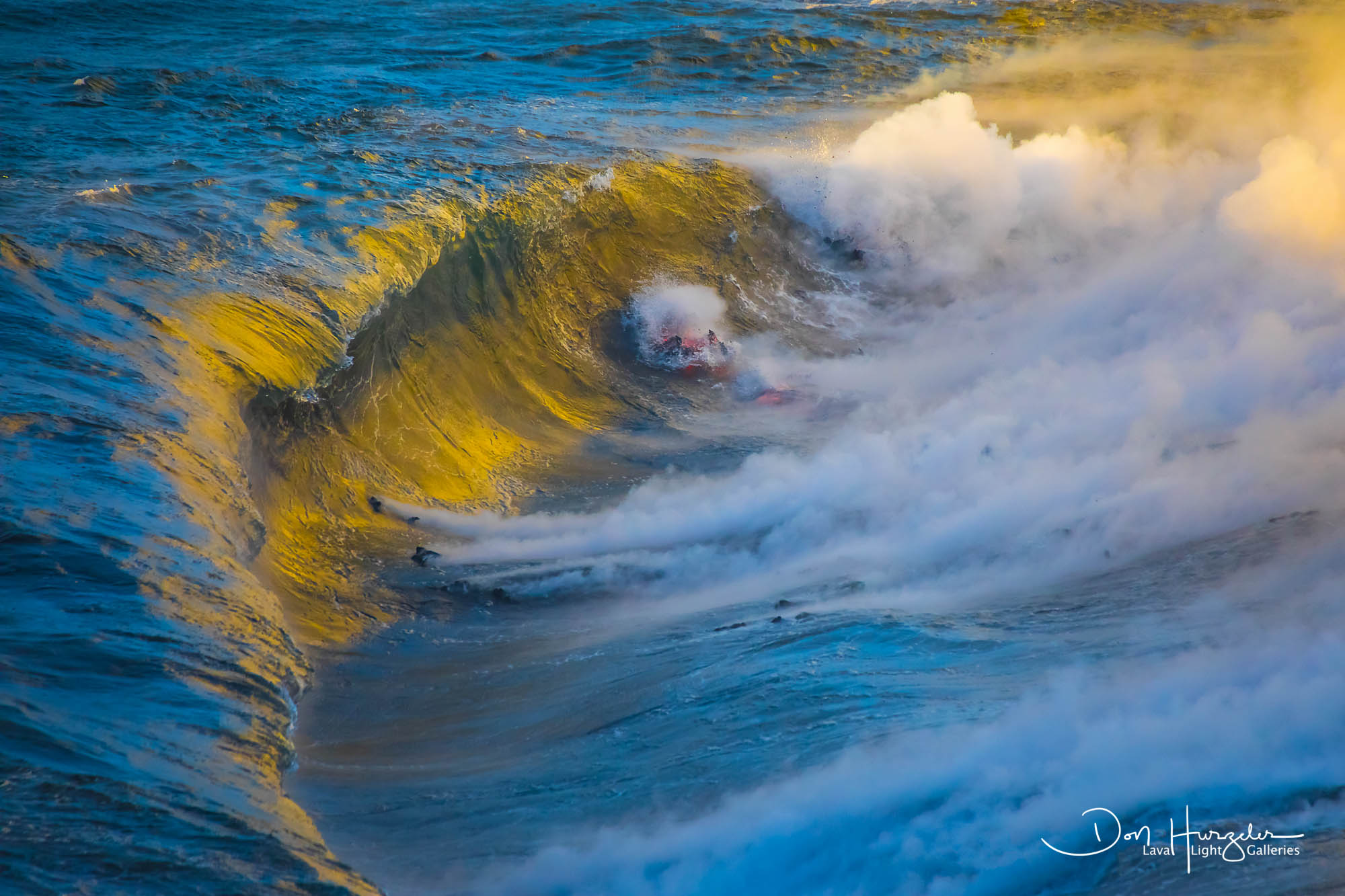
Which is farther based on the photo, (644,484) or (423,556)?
(644,484)

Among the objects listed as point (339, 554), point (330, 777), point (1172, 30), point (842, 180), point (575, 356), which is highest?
point (1172, 30)

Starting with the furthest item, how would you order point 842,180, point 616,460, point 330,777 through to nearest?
point 842,180
point 616,460
point 330,777

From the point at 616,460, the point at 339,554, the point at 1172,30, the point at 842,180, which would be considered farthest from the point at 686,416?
the point at 1172,30

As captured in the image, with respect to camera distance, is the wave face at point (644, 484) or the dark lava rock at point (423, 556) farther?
the dark lava rock at point (423, 556)

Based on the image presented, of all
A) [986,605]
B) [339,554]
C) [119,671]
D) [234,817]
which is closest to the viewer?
[234,817]

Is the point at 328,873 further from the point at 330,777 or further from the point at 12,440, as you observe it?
the point at 12,440

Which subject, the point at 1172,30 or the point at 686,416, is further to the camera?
the point at 1172,30

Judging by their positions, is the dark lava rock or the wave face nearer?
the wave face

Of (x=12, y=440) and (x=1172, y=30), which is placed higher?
(x=1172, y=30)
